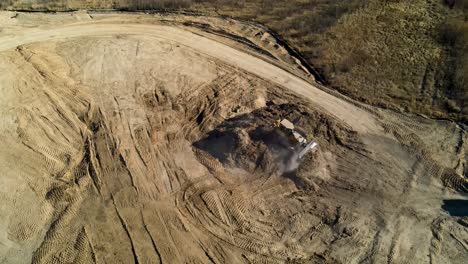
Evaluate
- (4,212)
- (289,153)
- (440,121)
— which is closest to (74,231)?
(4,212)

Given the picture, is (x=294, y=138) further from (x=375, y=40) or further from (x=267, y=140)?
(x=375, y=40)

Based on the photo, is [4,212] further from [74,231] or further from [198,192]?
[198,192]

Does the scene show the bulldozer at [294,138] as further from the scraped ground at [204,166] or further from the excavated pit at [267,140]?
the scraped ground at [204,166]

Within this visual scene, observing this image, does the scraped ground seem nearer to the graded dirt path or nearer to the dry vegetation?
the graded dirt path

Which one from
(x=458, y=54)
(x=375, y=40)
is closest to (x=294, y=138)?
(x=375, y=40)

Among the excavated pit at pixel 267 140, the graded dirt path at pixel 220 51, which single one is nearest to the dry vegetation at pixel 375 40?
the graded dirt path at pixel 220 51

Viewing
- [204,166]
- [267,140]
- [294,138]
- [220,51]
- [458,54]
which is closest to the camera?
[294,138]
